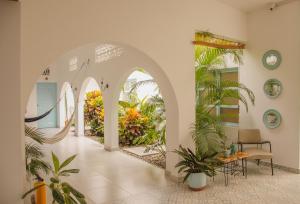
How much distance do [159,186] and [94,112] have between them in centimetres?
666

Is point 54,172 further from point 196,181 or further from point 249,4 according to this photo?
point 249,4

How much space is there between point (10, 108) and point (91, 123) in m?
8.01

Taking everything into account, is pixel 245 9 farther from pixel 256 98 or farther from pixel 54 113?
pixel 54 113

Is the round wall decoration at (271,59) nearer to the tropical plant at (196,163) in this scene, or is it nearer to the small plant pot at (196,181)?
the tropical plant at (196,163)

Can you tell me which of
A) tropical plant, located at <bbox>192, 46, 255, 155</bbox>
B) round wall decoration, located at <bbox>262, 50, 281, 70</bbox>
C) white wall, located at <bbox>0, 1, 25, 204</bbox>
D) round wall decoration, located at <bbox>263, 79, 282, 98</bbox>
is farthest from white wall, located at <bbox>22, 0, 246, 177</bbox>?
round wall decoration, located at <bbox>263, 79, 282, 98</bbox>

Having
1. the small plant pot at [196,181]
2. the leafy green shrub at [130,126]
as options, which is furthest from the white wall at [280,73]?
the leafy green shrub at [130,126]

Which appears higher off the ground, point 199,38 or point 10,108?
point 199,38

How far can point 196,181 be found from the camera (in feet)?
13.8

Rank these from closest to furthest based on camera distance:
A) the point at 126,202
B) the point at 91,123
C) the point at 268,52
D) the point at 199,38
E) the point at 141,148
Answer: the point at 126,202 < the point at 199,38 < the point at 268,52 < the point at 141,148 < the point at 91,123

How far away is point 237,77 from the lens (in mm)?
6387

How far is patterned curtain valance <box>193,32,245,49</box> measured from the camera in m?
4.95

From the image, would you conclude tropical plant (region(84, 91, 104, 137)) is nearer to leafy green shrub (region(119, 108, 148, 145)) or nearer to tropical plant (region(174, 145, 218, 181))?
leafy green shrub (region(119, 108, 148, 145))

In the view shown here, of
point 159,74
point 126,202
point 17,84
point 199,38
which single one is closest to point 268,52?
point 199,38

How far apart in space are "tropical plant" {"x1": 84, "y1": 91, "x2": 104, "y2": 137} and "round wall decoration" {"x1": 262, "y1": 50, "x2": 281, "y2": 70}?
6.12 m
